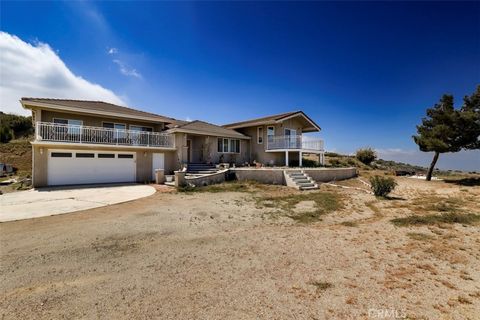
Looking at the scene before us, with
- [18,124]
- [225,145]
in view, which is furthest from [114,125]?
[18,124]

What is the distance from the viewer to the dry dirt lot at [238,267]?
8.82 ft

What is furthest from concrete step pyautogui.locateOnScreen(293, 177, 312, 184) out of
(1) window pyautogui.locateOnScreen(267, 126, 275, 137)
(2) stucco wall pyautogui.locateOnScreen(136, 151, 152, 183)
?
(2) stucco wall pyautogui.locateOnScreen(136, 151, 152, 183)

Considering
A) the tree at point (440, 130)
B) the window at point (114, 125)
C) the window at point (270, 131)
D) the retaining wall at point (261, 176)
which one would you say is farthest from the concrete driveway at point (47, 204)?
the tree at point (440, 130)

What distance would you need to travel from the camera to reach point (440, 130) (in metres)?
15.8

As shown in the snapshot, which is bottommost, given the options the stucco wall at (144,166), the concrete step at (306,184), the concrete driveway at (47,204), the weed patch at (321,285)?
the concrete driveway at (47,204)

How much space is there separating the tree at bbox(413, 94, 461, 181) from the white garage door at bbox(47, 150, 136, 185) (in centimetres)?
2302

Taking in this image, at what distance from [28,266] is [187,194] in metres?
7.40

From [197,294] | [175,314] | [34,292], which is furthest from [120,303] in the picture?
[34,292]

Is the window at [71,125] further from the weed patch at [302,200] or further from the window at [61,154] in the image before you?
the weed patch at [302,200]

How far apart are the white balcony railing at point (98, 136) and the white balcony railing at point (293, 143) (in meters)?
9.32

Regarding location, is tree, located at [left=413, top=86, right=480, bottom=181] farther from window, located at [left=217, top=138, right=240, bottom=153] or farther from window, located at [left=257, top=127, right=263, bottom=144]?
window, located at [left=217, top=138, right=240, bottom=153]

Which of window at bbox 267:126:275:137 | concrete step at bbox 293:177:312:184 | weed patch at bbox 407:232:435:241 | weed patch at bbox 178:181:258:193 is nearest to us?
weed patch at bbox 407:232:435:241

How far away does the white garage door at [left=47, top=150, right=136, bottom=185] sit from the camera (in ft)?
44.6

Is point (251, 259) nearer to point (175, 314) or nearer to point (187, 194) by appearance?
point (175, 314)
